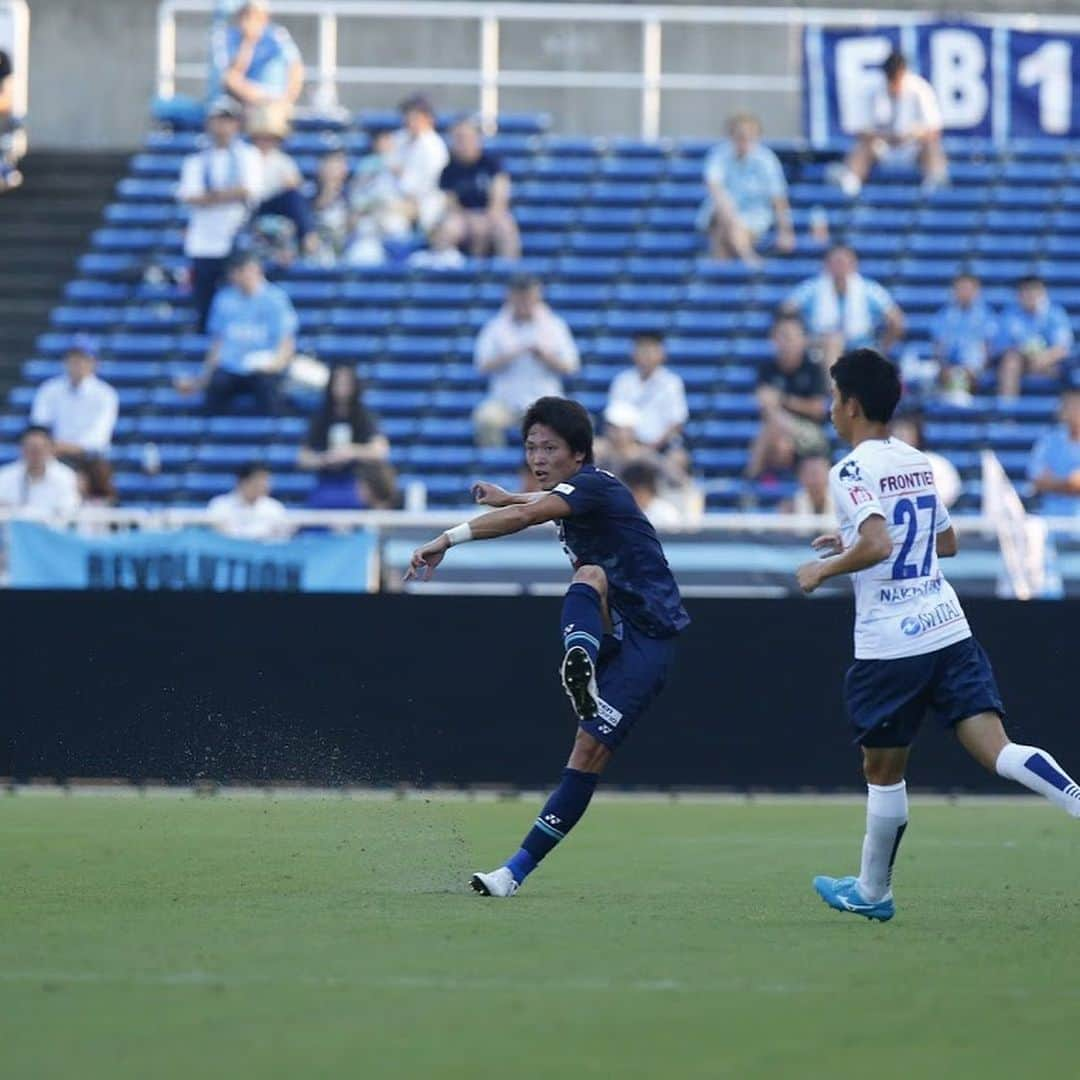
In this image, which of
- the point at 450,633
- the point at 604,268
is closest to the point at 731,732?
the point at 450,633

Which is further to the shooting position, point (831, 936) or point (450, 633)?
point (450, 633)

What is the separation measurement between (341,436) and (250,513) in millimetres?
2668

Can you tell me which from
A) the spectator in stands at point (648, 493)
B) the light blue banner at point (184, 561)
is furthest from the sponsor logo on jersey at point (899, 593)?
the light blue banner at point (184, 561)

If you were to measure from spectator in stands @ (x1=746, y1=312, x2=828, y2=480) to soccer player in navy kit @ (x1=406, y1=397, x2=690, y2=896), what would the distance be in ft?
33.2

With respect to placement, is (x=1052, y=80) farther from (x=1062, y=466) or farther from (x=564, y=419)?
(x=564, y=419)

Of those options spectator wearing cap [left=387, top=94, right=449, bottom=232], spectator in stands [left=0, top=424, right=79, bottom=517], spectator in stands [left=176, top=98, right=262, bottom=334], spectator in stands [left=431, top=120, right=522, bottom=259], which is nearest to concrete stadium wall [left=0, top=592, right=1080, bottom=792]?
spectator in stands [left=0, top=424, right=79, bottom=517]

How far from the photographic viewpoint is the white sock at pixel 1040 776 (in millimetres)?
8336

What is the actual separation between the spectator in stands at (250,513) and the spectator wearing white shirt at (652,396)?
3263 millimetres

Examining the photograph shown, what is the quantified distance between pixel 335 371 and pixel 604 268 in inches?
179

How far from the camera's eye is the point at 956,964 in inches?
287

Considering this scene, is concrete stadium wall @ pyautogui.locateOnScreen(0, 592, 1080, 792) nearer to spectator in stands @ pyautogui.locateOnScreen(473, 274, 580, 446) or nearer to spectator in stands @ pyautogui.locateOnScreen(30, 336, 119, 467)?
spectator in stands @ pyautogui.locateOnScreen(473, 274, 580, 446)

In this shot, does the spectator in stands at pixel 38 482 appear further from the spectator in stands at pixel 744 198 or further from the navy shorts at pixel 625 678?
the navy shorts at pixel 625 678

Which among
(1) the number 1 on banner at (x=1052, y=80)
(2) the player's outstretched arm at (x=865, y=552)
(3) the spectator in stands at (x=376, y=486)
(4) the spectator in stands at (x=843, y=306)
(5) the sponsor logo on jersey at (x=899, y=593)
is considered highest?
(1) the number 1 on banner at (x=1052, y=80)

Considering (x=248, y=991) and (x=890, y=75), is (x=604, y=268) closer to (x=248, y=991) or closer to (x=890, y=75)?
(x=890, y=75)
